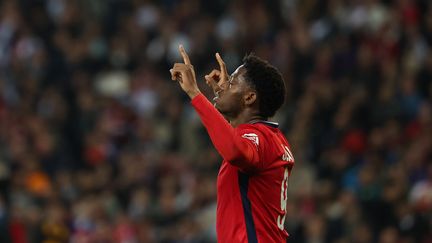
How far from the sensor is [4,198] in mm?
11945

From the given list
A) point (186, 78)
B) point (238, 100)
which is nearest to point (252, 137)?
point (238, 100)

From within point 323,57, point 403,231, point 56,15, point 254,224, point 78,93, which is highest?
point 56,15

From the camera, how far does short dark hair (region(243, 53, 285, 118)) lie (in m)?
5.68

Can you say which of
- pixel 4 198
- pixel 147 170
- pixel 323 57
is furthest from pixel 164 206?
pixel 323 57

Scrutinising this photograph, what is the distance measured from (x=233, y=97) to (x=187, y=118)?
818cm

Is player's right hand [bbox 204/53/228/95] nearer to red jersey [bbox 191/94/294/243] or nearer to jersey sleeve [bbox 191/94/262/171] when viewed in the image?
red jersey [bbox 191/94/294/243]

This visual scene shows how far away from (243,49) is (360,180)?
10.9 feet

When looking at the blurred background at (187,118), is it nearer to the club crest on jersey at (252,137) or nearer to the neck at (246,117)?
the neck at (246,117)

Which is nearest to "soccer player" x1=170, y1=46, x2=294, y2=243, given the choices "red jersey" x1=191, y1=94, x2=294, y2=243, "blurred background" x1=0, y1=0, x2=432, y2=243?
"red jersey" x1=191, y1=94, x2=294, y2=243

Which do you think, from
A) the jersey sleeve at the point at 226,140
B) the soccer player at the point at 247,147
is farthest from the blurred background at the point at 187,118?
the jersey sleeve at the point at 226,140

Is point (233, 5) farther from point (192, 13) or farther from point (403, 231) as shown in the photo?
point (403, 231)

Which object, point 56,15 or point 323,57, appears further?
point 56,15

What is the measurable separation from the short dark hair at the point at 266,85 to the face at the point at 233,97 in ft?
0.13

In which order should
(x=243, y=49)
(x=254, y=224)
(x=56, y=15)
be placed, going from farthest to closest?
(x=56, y=15)
(x=243, y=49)
(x=254, y=224)
